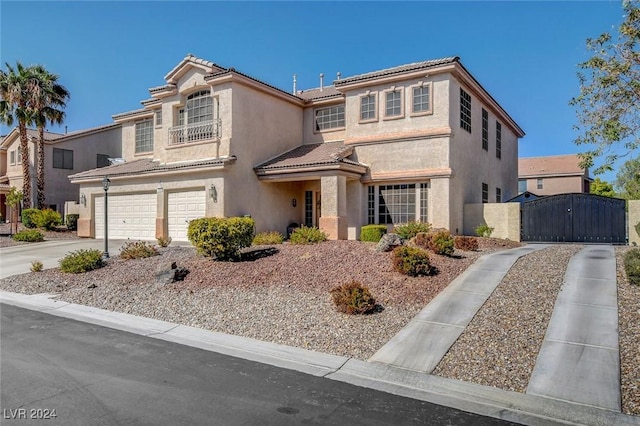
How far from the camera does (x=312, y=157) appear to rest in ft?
68.3

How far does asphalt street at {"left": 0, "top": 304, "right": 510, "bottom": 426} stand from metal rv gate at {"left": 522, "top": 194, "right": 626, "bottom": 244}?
53.7ft

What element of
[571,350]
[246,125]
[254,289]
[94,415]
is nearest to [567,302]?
[571,350]

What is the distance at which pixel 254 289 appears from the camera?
11.1 meters

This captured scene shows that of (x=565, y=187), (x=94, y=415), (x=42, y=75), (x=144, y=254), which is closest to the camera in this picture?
(x=94, y=415)

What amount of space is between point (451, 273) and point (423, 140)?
927 cm

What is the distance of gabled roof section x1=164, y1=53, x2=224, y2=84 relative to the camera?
20647 mm

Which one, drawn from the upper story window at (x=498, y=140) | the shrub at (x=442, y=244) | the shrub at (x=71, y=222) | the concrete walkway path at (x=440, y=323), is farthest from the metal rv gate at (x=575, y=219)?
the shrub at (x=71, y=222)

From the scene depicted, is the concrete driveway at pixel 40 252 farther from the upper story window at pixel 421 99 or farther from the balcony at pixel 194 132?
the upper story window at pixel 421 99

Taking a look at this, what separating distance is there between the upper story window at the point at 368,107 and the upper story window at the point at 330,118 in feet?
6.68

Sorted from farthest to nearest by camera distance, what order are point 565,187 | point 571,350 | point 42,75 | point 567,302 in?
point 565,187 < point 42,75 < point 567,302 < point 571,350

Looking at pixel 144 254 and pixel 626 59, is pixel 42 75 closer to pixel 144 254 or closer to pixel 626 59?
pixel 144 254

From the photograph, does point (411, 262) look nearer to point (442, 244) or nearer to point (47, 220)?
point (442, 244)

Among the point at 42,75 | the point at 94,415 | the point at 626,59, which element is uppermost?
the point at 42,75

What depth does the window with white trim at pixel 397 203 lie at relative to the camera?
19625 mm
